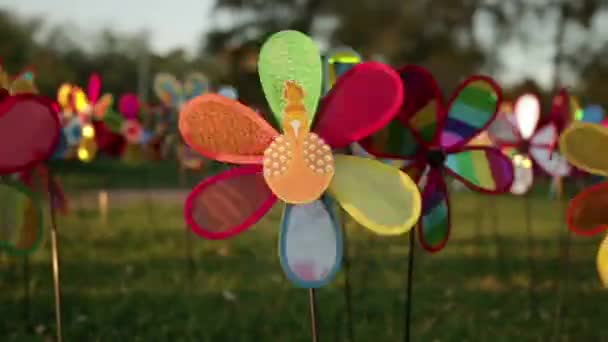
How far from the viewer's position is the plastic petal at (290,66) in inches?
71.8

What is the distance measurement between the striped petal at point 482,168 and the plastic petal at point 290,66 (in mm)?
596

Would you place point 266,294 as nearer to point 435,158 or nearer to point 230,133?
point 435,158

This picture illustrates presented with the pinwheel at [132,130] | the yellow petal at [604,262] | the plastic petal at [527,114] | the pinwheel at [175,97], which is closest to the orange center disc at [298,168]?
the yellow petal at [604,262]

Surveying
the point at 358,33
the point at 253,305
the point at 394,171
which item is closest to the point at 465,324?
the point at 253,305

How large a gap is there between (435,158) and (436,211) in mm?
154

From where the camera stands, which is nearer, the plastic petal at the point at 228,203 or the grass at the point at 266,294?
the plastic petal at the point at 228,203

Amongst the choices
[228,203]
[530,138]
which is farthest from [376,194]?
[530,138]

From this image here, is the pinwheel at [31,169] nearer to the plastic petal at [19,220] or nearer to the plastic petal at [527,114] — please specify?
the plastic petal at [19,220]

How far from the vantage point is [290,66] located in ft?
6.09

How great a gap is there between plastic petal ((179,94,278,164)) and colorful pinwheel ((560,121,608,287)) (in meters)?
0.75

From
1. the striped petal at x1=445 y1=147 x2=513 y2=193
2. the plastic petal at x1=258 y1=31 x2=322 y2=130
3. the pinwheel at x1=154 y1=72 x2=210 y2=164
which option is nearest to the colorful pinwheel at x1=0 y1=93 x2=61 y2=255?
the plastic petal at x1=258 y1=31 x2=322 y2=130

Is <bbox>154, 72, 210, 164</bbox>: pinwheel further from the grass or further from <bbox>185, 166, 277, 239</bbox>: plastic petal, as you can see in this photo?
<bbox>185, 166, 277, 239</bbox>: plastic petal

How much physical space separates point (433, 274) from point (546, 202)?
905 cm

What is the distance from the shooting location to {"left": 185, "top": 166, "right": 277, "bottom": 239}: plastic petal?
6.14 feet
